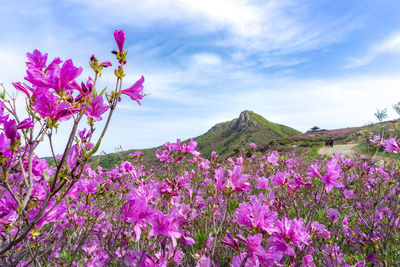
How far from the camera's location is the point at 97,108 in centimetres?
131

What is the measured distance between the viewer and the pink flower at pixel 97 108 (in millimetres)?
1283

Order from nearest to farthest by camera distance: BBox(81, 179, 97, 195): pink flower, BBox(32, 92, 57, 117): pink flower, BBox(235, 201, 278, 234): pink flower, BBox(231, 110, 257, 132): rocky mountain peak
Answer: BBox(32, 92, 57, 117): pink flower, BBox(235, 201, 278, 234): pink flower, BBox(81, 179, 97, 195): pink flower, BBox(231, 110, 257, 132): rocky mountain peak

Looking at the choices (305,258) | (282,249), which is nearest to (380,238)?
(305,258)

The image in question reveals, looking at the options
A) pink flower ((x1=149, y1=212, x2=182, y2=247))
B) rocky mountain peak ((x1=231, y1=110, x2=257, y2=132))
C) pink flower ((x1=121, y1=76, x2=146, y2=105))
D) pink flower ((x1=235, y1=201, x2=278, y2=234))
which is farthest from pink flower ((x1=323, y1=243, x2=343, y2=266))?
rocky mountain peak ((x1=231, y1=110, x2=257, y2=132))

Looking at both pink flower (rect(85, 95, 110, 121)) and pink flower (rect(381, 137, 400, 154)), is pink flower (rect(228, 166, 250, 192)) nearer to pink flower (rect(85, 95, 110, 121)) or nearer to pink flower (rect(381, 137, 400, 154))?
pink flower (rect(85, 95, 110, 121))

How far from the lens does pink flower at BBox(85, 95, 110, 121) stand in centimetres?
128

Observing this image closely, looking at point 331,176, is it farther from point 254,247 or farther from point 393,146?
point 393,146

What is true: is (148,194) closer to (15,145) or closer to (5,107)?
(15,145)

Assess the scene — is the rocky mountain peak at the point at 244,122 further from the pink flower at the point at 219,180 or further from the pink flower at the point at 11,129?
the pink flower at the point at 11,129

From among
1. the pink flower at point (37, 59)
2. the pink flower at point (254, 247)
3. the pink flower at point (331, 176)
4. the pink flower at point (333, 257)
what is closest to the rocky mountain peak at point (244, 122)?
the pink flower at point (333, 257)

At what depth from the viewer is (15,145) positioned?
126 centimetres

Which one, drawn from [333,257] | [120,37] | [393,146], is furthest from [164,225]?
[393,146]

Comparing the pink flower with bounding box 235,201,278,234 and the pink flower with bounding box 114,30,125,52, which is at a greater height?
the pink flower with bounding box 114,30,125,52

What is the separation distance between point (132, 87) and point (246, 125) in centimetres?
8880
